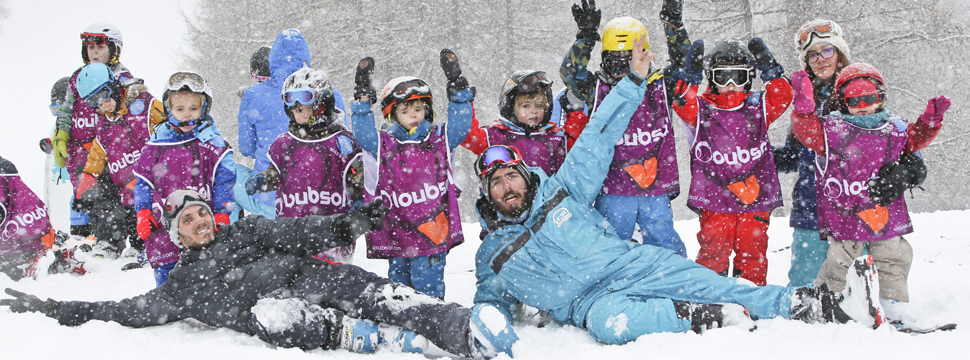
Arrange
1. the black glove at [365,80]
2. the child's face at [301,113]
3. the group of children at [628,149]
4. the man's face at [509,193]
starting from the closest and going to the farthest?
the man's face at [509,193] < the group of children at [628,149] < the black glove at [365,80] < the child's face at [301,113]

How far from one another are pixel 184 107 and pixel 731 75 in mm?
4068

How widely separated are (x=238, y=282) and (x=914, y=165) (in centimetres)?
423

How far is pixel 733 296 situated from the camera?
3461mm

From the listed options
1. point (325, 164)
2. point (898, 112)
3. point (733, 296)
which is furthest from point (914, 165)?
point (898, 112)

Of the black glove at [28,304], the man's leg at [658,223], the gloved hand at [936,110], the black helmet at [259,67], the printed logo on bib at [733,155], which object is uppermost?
the black helmet at [259,67]

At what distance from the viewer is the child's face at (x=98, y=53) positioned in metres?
6.51

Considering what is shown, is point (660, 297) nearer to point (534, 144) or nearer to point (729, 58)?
point (534, 144)

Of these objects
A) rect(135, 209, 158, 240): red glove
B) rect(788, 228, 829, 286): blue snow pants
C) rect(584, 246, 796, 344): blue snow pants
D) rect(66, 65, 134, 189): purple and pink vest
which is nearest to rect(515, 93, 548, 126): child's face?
rect(584, 246, 796, 344): blue snow pants

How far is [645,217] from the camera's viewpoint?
4.41 m

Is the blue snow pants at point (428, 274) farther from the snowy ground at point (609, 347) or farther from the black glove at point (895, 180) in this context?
the black glove at point (895, 180)

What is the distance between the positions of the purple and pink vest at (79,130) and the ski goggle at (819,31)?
6.36 m

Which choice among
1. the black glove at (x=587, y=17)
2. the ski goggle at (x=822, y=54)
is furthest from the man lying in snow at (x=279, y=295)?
the ski goggle at (x=822, y=54)

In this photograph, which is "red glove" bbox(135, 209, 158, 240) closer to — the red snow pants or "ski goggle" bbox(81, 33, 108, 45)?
"ski goggle" bbox(81, 33, 108, 45)

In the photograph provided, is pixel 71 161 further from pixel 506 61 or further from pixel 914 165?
pixel 506 61
